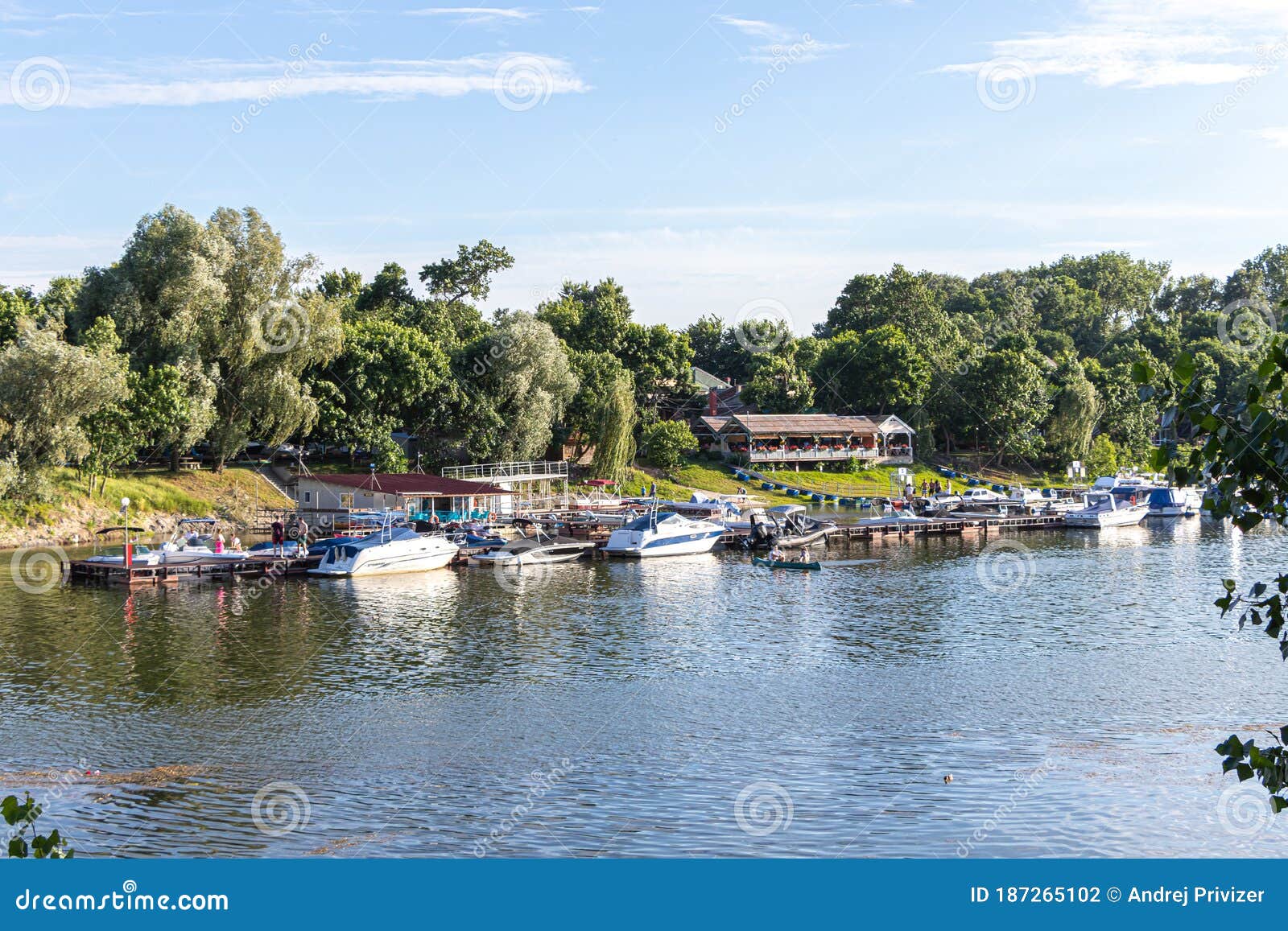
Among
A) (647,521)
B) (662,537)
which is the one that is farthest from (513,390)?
(662,537)

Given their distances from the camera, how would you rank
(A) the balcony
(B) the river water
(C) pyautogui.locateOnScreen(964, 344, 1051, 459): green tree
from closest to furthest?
(B) the river water < (A) the balcony < (C) pyautogui.locateOnScreen(964, 344, 1051, 459): green tree

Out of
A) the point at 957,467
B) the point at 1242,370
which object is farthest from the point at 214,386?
the point at 1242,370

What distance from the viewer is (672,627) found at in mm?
38906

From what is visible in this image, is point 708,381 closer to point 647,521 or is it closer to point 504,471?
point 504,471

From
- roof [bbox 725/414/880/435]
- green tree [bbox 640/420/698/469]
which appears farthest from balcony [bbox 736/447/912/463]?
green tree [bbox 640/420/698/469]

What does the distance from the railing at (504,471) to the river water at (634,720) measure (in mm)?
32640

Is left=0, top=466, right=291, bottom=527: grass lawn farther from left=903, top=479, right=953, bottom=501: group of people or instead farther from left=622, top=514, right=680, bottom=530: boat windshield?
left=903, top=479, right=953, bottom=501: group of people

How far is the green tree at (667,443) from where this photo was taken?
9338cm

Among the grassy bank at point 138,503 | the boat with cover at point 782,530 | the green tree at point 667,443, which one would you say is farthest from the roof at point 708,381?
the grassy bank at point 138,503

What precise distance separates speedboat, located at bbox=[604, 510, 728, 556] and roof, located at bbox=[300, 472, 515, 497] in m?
11.7

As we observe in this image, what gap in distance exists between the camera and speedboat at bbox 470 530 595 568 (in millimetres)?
55875

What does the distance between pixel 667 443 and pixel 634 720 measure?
67.7 meters
